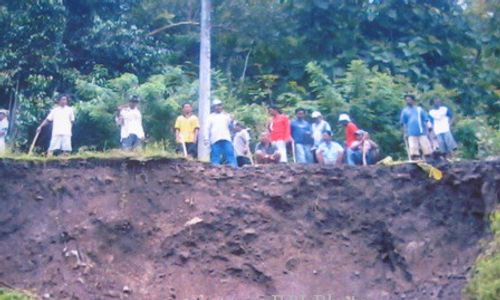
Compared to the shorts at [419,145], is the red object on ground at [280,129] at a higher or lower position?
higher

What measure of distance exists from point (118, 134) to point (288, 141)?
478 centimetres

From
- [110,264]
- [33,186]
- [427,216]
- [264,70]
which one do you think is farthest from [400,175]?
[264,70]

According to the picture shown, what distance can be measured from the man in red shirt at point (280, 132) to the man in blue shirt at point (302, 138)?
0.62ft

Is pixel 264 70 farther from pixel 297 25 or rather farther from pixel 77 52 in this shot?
pixel 77 52

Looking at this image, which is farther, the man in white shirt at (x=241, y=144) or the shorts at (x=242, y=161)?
the shorts at (x=242, y=161)

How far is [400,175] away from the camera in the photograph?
1766 centimetres

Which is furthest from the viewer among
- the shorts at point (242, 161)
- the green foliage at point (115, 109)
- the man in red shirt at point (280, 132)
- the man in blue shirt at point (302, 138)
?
the green foliage at point (115, 109)

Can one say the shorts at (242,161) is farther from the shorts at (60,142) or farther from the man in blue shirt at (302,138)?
the shorts at (60,142)

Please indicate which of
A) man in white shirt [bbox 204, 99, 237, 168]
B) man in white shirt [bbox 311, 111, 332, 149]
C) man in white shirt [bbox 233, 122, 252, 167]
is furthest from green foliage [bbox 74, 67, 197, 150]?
man in white shirt [bbox 311, 111, 332, 149]

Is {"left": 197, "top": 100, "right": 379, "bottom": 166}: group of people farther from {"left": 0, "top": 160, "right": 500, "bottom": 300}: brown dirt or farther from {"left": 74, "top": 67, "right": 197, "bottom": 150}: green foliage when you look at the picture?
{"left": 74, "top": 67, "right": 197, "bottom": 150}: green foliage

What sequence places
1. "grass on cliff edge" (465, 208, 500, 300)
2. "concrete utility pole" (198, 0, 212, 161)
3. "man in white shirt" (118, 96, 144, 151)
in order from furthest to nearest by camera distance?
Result: 1. "concrete utility pole" (198, 0, 212, 161)
2. "man in white shirt" (118, 96, 144, 151)
3. "grass on cliff edge" (465, 208, 500, 300)

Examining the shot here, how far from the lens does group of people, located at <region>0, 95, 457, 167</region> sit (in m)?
17.8

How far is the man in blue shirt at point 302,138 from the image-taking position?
722 inches

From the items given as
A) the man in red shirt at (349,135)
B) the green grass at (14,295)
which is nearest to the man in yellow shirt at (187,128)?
the man in red shirt at (349,135)
